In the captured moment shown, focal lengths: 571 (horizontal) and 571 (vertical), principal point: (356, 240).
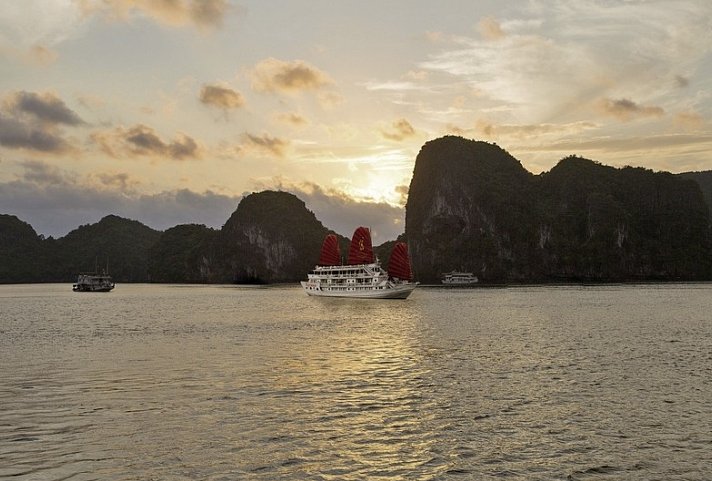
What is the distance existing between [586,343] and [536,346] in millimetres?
4408

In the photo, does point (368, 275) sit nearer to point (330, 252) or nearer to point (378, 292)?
point (378, 292)

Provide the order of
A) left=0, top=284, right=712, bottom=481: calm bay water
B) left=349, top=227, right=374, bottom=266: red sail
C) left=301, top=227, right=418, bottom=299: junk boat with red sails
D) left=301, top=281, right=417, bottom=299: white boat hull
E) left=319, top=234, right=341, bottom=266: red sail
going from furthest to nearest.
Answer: left=319, top=234, right=341, bottom=266: red sail, left=349, top=227, right=374, bottom=266: red sail, left=301, top=227, right=418, bottom=299: junk boat with red sails, left=301, top=281, right=417, bottom=299: white boat hull, left=0, top=284, right=712, bottom=481: calm bay water

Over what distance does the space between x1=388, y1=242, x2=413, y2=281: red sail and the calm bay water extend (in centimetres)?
7093

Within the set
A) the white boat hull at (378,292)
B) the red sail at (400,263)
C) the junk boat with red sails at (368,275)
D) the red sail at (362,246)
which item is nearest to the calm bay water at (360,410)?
the white boat hull at (378,292)

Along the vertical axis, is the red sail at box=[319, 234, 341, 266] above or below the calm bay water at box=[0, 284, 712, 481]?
above

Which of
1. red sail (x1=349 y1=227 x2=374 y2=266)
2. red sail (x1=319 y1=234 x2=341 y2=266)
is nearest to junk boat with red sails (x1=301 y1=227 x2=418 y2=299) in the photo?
red sail (x1=349 y1=227 x2=374 y2=266)

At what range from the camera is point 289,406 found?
22312mm

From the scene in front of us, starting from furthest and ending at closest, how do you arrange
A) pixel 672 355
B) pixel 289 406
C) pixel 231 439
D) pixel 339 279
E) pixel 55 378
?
1. pixel 339 279
2. pixel 672 355
3. pixel 55 378
4. pixel 289 406
5. pixel 231 439

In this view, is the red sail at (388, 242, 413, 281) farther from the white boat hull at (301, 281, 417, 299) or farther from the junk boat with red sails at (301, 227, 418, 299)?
the white boat hull at (301, 281, 417, 299)

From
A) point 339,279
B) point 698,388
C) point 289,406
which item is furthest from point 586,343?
point 339,279

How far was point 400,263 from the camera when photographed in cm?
11812

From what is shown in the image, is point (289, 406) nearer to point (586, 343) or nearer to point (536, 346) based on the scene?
point (536, 346)

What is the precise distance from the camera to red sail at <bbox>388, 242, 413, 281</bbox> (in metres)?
117

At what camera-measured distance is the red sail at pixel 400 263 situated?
117000 mm
